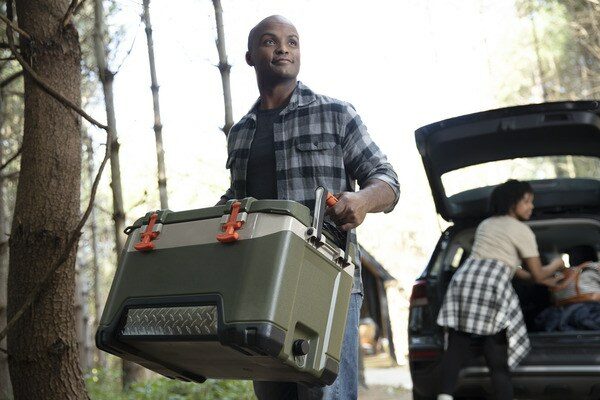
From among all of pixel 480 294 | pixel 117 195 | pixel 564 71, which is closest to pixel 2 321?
pixel 117 195

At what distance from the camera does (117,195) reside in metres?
6.80

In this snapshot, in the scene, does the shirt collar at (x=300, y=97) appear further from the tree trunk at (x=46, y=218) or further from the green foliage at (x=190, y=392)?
the green foliage at (x=190, y=392)

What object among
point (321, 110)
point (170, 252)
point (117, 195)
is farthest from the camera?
point (117, 195)

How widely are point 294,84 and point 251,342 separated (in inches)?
44.5

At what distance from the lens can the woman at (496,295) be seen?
4164 millimetres

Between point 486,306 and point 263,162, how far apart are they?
2256mm

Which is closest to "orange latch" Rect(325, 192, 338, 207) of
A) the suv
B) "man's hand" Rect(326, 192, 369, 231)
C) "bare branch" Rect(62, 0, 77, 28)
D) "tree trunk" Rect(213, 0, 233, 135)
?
"man's hand" Rect(326, 192, 369, 231)

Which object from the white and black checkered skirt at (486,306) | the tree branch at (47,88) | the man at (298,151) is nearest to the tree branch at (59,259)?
the tree branch at (47,88)

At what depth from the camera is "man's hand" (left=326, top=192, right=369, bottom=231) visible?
6.58 feet

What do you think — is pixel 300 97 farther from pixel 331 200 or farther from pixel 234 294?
pixel 234 294

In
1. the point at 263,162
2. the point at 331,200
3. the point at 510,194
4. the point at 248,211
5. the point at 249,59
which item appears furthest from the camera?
the point at 510,194

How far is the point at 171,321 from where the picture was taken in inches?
71.3

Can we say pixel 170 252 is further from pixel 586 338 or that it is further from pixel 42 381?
pixel 586 338

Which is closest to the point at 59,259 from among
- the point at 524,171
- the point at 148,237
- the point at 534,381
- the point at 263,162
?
the point at 148,237
